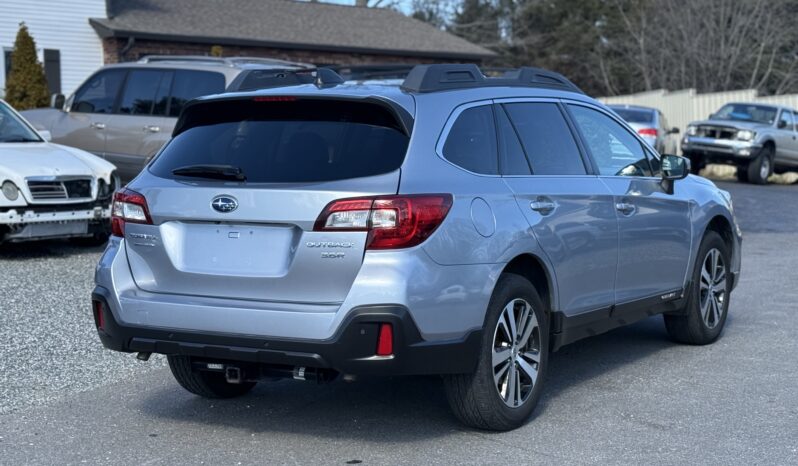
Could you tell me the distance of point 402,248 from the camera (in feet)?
16.9

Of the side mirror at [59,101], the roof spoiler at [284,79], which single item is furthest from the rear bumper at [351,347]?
the side mirror at [59,101]

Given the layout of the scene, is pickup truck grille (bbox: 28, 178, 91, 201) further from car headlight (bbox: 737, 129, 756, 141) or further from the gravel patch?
car headlight (bbox: 737, 129, 756, 141)

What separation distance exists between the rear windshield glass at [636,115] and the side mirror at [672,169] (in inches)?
681

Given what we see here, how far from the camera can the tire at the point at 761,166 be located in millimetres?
26844

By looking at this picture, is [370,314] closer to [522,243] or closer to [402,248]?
[402,248]

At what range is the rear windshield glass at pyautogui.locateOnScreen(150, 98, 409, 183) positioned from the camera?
17.7ft

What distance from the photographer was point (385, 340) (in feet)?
16.8

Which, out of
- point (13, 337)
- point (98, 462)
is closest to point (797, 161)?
point (13, 337)

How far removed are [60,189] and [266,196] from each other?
285 inches

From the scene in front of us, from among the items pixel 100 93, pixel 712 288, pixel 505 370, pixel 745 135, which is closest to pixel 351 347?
pixel 505 370

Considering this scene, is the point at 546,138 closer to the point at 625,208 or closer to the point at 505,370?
the point at 625,208

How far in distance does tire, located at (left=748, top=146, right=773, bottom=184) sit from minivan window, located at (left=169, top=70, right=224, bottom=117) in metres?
16.7

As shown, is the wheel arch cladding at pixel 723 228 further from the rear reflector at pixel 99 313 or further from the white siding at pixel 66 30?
the white siding at pixel 66 30

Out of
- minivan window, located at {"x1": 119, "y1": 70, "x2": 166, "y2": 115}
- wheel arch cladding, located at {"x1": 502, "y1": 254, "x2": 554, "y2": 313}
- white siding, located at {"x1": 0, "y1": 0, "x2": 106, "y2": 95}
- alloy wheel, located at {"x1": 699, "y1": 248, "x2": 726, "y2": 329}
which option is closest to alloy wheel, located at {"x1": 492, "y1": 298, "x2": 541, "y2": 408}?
wheel arch cladding, located at {"x1": 502, "y1": 254, "x2": 554, "y2": 313}
